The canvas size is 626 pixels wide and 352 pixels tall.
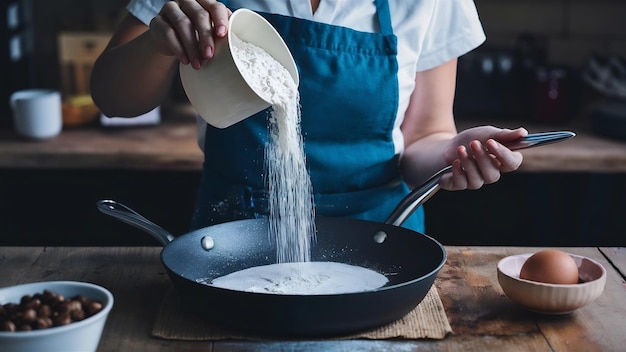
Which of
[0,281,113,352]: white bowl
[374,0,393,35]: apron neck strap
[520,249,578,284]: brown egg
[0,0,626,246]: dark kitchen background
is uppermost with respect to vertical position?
[374,0,393,35]: apron neck strap

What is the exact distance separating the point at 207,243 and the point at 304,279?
0.18 m

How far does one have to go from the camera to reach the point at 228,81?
46.3 inches

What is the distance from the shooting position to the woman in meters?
1.52

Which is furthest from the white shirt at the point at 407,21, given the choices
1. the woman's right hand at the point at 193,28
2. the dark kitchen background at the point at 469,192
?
the dark kitchen background at the point at 469,192

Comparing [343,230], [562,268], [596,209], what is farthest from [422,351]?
[596,209]

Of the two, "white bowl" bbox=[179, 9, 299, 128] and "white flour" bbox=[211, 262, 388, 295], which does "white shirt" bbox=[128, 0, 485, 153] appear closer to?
"white bowl" bbox=[179, 9, 299, 128]

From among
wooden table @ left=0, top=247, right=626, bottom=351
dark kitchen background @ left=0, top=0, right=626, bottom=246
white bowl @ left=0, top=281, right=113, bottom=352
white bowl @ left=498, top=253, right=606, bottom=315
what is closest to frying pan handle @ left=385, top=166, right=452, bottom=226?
wooden table @ left=0, top=247, right=626, bottom=351

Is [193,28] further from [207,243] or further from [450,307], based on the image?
[450,307]

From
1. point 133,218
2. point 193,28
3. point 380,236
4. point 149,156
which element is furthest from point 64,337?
point 149,156

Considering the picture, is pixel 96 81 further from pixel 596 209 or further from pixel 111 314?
pixel 596 209

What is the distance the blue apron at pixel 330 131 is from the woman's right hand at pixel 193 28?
0.35m

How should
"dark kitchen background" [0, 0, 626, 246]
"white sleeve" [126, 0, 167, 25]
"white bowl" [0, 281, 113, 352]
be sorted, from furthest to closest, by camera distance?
"dark kitchen background" [0, 0, 626, 246], "white sleeve" [126, 0, 167, 25], "white bowl" [0, 281, 113, 352]

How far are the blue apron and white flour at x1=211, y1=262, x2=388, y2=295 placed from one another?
20 cm

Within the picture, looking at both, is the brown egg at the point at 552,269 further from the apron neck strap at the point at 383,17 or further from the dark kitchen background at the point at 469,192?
the dark kitchen background at the point at 469,192
